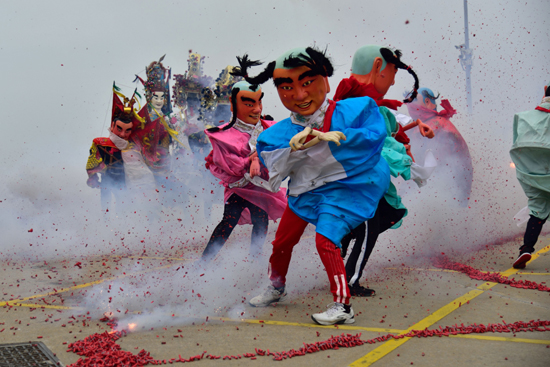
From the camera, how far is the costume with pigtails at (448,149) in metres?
7.32

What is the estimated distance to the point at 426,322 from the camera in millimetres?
3123

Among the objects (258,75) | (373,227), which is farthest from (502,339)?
(258,75)

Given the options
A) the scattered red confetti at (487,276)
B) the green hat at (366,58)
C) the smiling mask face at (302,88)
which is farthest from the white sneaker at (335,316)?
the green hat at (366,58)

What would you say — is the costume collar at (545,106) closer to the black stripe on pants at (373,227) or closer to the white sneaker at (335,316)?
the black stripe on pants at (373,227)

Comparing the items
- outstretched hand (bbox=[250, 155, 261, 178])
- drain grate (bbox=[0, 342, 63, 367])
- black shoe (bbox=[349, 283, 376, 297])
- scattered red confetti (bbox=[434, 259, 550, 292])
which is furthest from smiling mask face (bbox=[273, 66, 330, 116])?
scattered red confetti (bbox=[434, 259, 550, 292])

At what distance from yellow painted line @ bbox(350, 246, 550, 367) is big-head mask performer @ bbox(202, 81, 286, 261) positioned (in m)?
1.83

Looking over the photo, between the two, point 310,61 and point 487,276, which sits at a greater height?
point 310,61

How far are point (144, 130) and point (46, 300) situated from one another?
4188mm

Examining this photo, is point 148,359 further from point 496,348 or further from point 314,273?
point 314,273

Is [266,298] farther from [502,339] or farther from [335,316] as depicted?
[502,339]

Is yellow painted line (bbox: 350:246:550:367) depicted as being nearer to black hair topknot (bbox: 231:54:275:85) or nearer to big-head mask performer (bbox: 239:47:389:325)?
big-head mask performer (bbox: 239:47:389:325)

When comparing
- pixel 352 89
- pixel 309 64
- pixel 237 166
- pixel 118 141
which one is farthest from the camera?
pixel 118 141

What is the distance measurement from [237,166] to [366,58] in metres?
1.49

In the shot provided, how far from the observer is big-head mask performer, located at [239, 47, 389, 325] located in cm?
317
